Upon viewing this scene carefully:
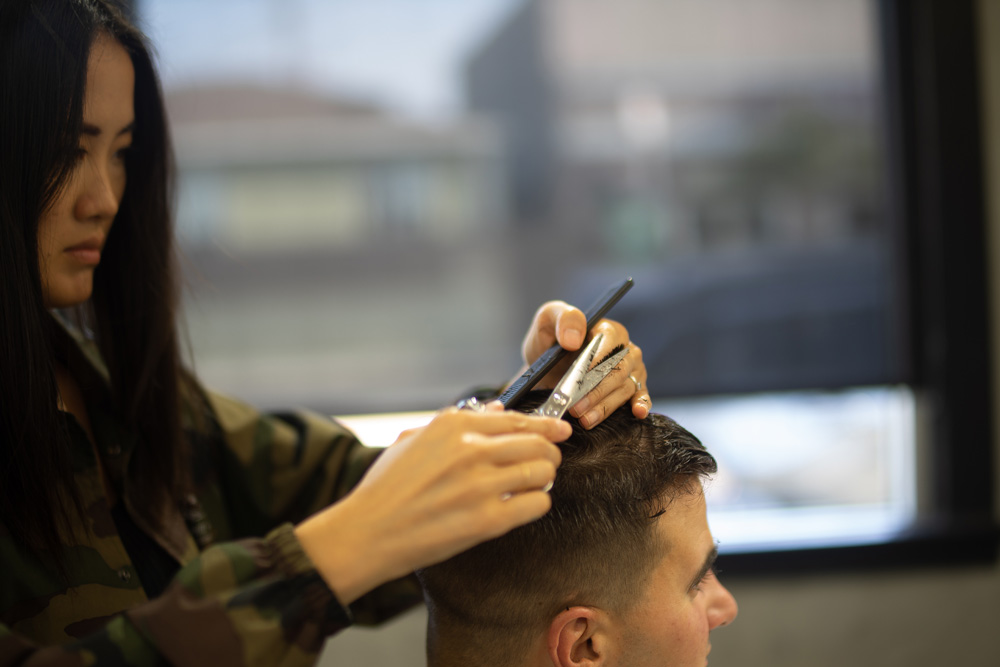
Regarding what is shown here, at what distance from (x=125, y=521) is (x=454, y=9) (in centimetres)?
175

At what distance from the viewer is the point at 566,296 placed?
238 centimetres

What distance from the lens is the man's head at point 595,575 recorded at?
1001 millimetres

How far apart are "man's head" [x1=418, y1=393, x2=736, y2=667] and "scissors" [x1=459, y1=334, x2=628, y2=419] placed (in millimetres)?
102

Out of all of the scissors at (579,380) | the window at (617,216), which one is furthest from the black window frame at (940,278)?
the scissors at (579,380)

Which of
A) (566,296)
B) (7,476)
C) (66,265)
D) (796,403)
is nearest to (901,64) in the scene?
(796,403)

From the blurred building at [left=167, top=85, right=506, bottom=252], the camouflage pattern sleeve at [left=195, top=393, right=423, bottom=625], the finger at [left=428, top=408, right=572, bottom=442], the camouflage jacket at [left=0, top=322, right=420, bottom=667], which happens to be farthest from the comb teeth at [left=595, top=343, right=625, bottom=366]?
the blurred building at [left=167, top=85, right=506, bottom=252]

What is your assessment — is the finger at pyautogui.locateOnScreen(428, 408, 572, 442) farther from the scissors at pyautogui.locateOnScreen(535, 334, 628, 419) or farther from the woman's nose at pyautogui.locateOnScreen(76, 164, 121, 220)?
the woman's nose at pyautogui.locateOnScreen(76, 164, 121, 220)

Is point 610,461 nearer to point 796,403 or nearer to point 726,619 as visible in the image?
point 726,619

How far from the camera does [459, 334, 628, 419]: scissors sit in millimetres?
901

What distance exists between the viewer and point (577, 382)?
3.06ft

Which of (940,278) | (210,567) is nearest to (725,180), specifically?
(940,278)

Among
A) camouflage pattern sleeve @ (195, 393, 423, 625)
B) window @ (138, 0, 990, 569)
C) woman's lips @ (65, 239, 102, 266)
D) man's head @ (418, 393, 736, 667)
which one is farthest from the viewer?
window @ (138, 0, 990, 569)

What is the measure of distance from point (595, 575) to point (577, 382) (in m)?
0.26

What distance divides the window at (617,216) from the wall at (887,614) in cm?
15
